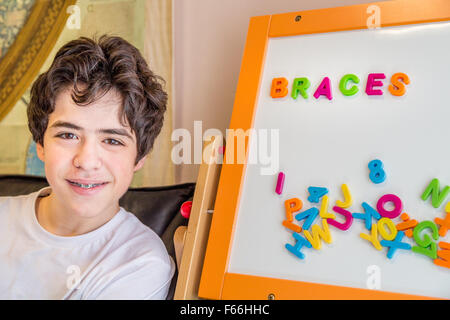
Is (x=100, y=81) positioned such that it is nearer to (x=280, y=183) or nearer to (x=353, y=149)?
(x=280, y=183)

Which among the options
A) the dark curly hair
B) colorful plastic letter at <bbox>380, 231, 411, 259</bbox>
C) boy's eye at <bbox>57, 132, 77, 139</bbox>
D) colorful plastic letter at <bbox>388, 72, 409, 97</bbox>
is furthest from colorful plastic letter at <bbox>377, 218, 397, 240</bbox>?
boy's eye at <bbox>57, 132, 77, 139</bbox>

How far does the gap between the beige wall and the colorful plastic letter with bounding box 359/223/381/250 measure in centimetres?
60

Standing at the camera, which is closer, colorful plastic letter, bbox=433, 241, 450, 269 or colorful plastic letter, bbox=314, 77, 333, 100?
colorful plastic letter, bbox=433, 241, 450, 269

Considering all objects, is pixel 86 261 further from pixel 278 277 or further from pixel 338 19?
pixel 338 19

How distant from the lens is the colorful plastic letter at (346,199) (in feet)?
2.88

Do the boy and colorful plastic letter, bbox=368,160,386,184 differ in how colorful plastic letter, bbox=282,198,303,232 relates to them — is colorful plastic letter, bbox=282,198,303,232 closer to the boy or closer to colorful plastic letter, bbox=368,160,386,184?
colorful plastic letter, bbox=368,160,386,184

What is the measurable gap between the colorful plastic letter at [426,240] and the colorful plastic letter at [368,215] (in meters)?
0.07

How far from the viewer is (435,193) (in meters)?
0.81

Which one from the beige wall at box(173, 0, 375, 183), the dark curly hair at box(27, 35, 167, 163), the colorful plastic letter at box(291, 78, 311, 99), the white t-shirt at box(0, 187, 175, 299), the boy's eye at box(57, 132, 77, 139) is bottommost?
the white t-shirt at box(0, 187, 175, 299)

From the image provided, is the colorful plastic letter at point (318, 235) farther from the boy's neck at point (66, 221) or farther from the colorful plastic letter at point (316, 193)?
the boy's neck at point (66, 221)

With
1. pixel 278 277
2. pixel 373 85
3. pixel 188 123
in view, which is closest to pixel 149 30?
pixel 188 123

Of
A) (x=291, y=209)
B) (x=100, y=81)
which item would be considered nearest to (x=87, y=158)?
(x=100, y=81)

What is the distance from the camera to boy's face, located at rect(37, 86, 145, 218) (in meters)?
0.93

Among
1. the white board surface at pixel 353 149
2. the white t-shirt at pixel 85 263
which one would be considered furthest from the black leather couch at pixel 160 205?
the white board surface at pixel 353 149
